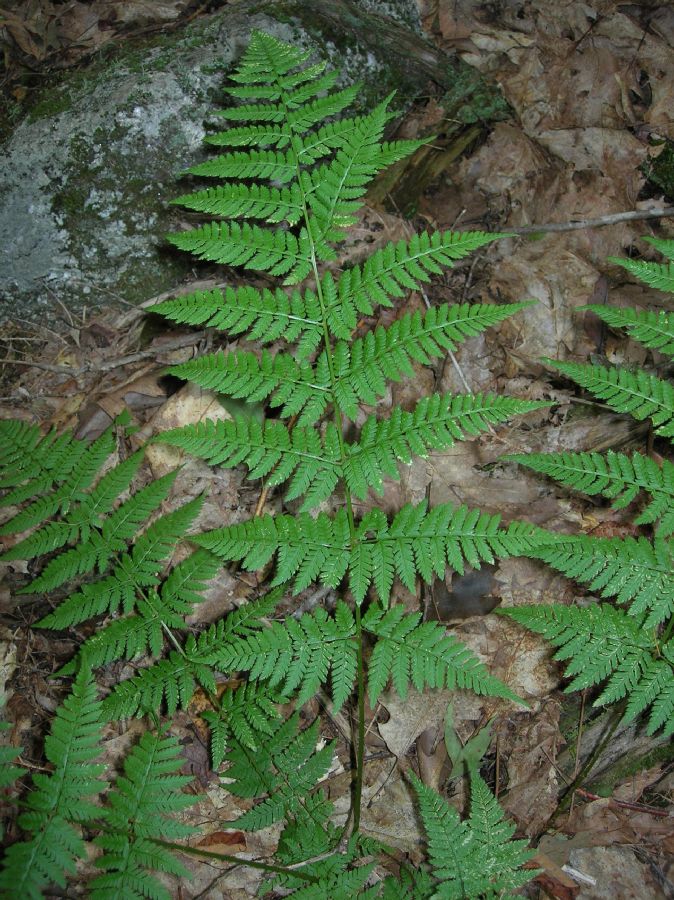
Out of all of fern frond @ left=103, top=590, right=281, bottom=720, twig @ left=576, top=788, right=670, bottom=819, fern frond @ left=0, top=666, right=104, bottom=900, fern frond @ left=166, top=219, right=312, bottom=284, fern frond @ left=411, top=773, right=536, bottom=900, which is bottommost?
twig @ left=576, top=788, right=670, bottom=819

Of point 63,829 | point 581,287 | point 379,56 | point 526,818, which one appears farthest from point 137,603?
point 379,56

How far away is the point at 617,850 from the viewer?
A: 3.27m

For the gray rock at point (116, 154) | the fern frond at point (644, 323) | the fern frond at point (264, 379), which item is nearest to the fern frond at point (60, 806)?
the fern frond at point (264, 379)

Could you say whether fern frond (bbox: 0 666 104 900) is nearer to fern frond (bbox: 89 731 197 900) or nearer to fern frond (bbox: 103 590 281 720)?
fern frond (bbox: 89 731 197 900)

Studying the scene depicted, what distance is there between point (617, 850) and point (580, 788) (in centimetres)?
31

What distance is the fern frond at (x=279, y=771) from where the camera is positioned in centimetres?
302

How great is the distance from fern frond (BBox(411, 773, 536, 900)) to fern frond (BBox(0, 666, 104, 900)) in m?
1.42

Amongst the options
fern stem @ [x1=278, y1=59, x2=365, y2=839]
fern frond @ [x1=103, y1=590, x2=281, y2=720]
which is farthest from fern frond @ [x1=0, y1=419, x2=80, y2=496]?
fern stem @ [x1=278, y1=59, x2=365, y2=839]

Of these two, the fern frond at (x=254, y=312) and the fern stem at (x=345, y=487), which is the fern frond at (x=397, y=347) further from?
the fern frond at (x=254, y=312)

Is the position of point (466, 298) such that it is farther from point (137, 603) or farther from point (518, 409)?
point (137, 603)

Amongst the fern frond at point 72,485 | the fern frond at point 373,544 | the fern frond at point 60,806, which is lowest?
the fern frond at point 60,806

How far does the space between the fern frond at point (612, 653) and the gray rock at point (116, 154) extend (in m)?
3.12

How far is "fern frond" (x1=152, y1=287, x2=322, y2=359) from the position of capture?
303 cm

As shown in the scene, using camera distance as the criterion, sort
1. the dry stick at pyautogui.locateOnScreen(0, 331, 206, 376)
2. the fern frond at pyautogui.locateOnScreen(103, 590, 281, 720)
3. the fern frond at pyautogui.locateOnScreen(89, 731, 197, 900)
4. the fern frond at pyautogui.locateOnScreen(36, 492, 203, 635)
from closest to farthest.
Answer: the fern frond at pyautogui.locateOnScreen(89, 731, 197, 900), the fern frond at pyautogui.locateOnScreen(103, 590, 281, 720), the fern frond at pyautogui.locateOnScreen(36, 492, 203, 635), the dry stick at pyautogui.locateOnScreen(0, 331, 206, 376)
